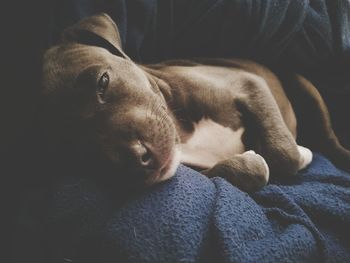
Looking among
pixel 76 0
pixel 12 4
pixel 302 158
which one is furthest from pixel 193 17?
pixel 12 4

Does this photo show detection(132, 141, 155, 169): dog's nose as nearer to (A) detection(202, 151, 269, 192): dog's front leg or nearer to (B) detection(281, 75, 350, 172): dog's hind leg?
(A) detection(202, 151, 269, 192): dog's front leg

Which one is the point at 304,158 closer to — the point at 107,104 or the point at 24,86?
the point at 107,104

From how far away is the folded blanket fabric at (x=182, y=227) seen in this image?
1197 mm

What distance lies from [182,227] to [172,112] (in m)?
0.90

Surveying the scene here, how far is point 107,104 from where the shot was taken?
1641mm

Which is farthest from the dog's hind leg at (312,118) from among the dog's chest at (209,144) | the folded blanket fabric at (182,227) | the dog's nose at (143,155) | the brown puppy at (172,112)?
the dog's nose at (143,155)

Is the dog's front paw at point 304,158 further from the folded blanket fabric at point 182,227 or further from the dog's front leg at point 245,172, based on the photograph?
the folded blanket fabric at point 182,227

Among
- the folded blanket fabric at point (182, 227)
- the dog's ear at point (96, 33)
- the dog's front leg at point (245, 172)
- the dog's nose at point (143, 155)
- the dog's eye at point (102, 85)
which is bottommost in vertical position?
the dog's front leg at point (245, 172)

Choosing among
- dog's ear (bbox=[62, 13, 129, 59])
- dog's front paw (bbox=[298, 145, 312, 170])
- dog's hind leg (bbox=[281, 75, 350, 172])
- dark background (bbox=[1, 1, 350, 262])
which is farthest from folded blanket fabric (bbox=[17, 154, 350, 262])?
dog's hind leg (bbox=[281, 75, 350, 172])

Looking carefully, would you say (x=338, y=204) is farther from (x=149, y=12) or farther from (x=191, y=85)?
(x=149, y=12)

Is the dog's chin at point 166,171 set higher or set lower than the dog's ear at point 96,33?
lower

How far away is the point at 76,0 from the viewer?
1.94 metres

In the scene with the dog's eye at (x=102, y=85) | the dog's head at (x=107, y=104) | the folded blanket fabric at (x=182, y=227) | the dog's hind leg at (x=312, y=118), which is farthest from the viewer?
the dog's hind leg at (x=312, y=118)

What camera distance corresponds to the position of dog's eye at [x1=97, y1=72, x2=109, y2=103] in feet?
5.41
